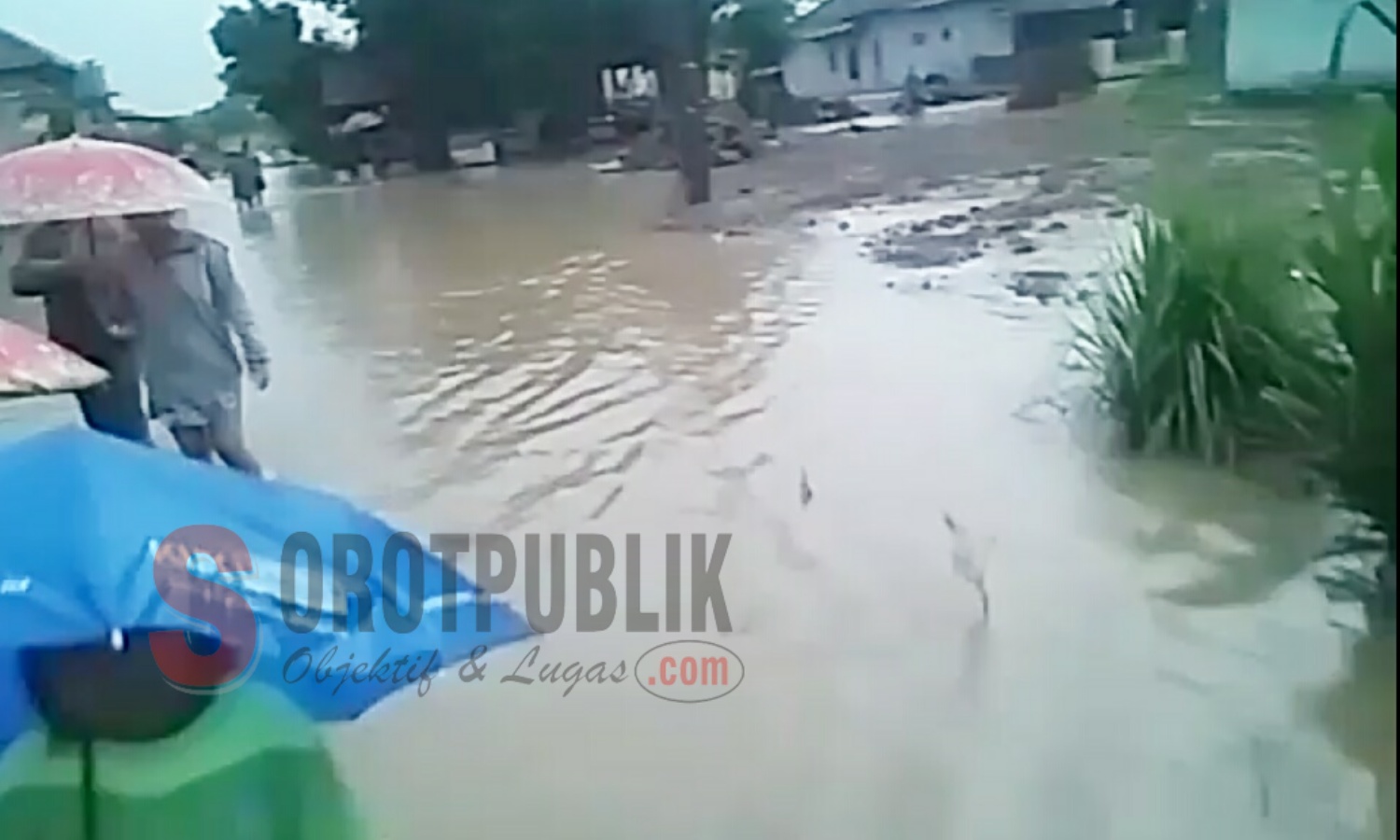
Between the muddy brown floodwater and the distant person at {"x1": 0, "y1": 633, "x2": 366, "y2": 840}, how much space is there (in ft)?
0.14

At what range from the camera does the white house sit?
1143 millimetres

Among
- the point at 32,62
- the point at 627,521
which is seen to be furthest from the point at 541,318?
the point at 32,62

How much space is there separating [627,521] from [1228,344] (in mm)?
485

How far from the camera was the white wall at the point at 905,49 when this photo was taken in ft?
3.75

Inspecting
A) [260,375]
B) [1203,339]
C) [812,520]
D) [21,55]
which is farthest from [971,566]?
[21,55]

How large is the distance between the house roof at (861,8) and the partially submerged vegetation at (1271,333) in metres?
0.18

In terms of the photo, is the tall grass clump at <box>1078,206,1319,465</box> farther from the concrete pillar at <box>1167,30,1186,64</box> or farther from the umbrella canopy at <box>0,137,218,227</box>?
the umbrella canopy at <box>0,137,218,227</box>

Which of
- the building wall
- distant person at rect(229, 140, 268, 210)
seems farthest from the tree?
the building wall

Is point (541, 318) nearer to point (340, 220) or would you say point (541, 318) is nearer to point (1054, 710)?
point (340, 220)

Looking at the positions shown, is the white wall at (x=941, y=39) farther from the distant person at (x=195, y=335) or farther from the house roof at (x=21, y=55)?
the house roof at (x=21, y=55)

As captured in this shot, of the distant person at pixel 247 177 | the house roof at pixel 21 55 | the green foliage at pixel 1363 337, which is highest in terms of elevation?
the house roof at pixel 21 55

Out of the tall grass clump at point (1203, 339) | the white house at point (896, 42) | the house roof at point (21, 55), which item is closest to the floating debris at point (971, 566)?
the tall grass clump at point (1203, 339)

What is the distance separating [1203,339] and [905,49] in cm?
32

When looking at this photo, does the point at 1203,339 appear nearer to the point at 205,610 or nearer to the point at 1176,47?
the point at 1176,47
